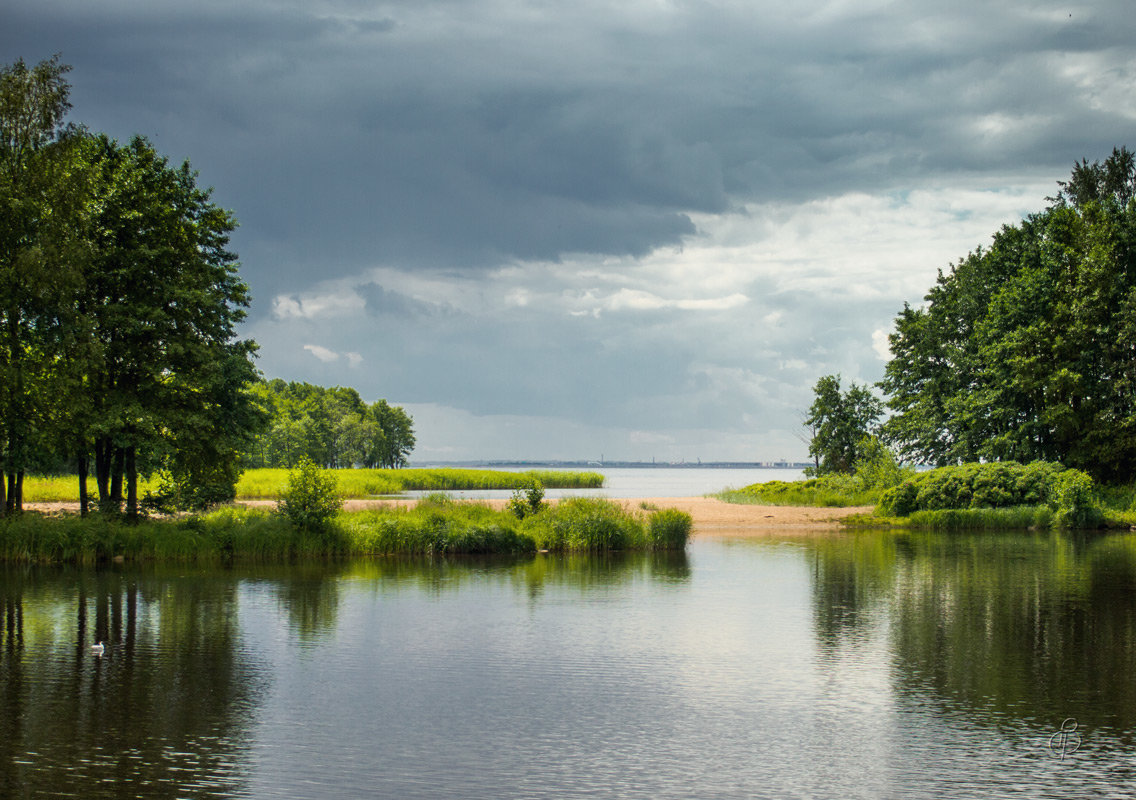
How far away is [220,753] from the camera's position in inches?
510

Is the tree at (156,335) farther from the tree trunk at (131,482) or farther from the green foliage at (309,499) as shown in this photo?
the green foliage at (309,499)

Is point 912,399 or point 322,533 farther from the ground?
point 912,399

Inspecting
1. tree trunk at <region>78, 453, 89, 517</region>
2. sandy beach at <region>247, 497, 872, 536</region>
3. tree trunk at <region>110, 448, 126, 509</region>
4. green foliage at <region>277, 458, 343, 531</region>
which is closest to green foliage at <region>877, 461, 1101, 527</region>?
sandy beach at <region>247, 497, 872, 536</region>

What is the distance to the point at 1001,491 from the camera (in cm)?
5481

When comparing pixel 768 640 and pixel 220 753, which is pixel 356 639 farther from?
pixel 768 640

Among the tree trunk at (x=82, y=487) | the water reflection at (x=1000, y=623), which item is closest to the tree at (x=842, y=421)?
the water reflection at (x=1000, y=623)

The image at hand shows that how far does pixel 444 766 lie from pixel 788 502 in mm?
58551

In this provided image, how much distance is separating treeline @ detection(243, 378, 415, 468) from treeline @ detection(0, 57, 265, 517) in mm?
58557

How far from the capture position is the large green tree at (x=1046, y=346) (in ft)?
191

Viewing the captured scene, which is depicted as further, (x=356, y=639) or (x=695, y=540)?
(x=695, y=540)

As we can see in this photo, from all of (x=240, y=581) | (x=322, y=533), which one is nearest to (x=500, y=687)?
(x=240, y=581)

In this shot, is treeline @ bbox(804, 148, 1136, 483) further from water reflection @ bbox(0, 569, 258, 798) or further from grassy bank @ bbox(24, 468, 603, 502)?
water reflection @ bbox(0, 569, 258, 798)

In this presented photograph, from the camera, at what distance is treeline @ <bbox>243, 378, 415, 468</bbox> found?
4847 inches

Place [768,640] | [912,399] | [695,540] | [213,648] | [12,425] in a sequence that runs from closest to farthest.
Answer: [213,648] → [768,640] → [12,425] → [695,540] → [912,399]
